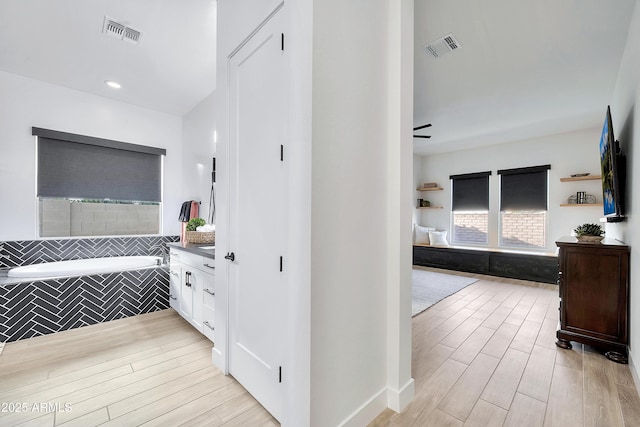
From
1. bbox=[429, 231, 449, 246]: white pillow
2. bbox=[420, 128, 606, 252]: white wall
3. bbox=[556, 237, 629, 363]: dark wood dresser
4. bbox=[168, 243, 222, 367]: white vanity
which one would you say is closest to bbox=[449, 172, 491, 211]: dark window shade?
bbox=[420, 128, 606, 252]: white wall

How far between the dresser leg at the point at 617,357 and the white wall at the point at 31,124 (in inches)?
229

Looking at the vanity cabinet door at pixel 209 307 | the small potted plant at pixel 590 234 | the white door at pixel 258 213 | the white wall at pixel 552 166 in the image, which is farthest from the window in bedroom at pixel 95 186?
the white wall at pixel 552 166

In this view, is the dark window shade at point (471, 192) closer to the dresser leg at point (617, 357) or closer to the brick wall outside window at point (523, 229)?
the brick wall outside window at point (523, 229)

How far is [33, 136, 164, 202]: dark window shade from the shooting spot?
11.0 ft

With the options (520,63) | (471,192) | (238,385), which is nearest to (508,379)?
(238,385)

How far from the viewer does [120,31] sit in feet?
7.88

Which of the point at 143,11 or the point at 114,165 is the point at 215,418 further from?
the point at 114,165

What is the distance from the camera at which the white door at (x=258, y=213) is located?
1.48 metres

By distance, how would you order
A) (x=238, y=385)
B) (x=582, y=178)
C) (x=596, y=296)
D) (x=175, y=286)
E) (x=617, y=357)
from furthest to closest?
(x=582, y=178) < (x=175, y=286) < (x=596, y=296) < (x=617, y=357) < (x=238, y=385)

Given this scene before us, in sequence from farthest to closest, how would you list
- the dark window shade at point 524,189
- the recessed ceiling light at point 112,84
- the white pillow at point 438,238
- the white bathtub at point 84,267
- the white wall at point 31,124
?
the white pillow at point 438,238 < the dark window shade at point 524,189 < the recessed ceiling light at point 112,84 < the white wall at point 31,124 < the white bathtub at point 84,267

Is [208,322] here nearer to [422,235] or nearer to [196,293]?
[196,293]

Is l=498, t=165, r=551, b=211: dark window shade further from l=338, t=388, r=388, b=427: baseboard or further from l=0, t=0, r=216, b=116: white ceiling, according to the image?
l=0, t=0, r=216, b=116: white ceiling

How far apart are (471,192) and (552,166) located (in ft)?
4.85

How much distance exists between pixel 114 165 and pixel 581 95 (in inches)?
254
